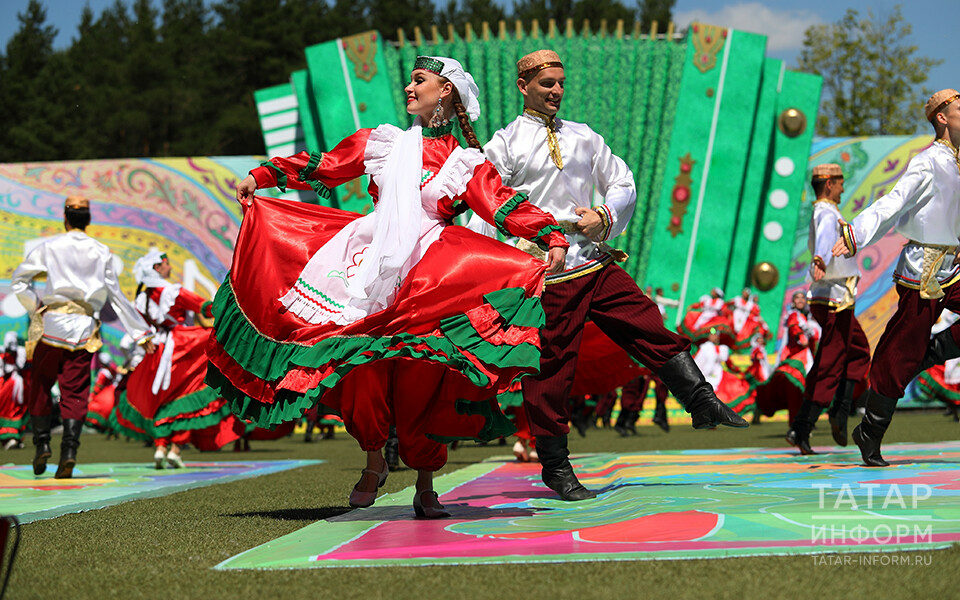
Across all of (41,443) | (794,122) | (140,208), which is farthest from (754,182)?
(41,443)

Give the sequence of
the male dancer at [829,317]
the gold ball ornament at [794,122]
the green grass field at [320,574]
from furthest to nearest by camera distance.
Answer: the gold ball ornament at [794,122] < the male dancer at [829,317] < the green grass field at [320,574]

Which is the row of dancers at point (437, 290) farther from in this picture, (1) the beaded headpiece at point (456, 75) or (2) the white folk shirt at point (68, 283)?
(2) the white folk shirt at point (68, 283)

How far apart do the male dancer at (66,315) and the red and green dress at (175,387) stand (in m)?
1.21

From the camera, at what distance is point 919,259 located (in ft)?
19.0

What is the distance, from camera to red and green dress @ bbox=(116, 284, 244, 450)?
923cm

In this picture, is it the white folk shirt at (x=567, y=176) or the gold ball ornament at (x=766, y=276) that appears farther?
the gold ball ornament at (x=766, y=276)

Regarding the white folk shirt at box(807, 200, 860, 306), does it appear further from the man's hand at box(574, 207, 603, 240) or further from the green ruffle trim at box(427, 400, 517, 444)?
the green ruffle trim at box(427, 400, 517, 444)

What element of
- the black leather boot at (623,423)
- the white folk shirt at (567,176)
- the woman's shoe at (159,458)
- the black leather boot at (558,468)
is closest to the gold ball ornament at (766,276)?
the black leather boot at (623,423)

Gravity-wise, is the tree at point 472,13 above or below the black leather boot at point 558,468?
above

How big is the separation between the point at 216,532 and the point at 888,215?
3701mm

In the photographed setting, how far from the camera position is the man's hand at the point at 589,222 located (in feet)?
15.8

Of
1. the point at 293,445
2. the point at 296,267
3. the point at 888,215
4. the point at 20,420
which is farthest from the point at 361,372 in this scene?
the point at 20,420

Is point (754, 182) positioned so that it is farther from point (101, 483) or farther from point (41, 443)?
point (101, 483)

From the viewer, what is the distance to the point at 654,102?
2098 cm
